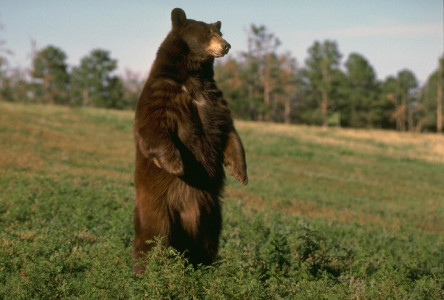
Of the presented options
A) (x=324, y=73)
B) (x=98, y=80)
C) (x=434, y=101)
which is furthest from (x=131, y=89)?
(x=434, y=101)

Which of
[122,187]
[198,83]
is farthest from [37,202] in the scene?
[198,83]

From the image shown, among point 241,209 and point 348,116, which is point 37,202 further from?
point 348,116

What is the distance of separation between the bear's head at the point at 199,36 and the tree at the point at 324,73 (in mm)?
69596

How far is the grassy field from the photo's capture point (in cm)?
432

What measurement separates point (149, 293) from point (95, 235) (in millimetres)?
3098

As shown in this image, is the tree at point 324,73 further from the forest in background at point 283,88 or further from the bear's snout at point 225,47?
the bear's snout at point 225,47

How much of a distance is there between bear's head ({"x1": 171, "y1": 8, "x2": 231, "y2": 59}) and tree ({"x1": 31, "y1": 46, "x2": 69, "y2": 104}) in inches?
2523

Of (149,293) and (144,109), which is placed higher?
(144,109)

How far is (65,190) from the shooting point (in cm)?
952

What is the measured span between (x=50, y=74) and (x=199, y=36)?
66.5 m

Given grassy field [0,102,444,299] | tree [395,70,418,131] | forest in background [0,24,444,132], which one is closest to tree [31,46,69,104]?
forest in background [0,24,444,132]

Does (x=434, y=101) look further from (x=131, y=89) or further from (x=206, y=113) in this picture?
(x=206, y=113)

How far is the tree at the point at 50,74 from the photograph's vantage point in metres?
65.0

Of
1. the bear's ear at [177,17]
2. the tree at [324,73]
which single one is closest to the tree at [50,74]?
the tree at [324,73]
